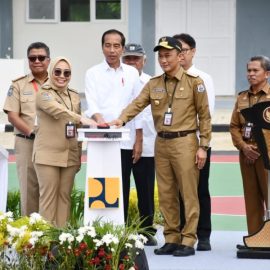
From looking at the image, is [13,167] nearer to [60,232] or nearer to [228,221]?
[228,221]

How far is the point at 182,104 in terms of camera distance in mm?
9367

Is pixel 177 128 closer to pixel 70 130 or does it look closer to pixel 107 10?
pixel 70 130

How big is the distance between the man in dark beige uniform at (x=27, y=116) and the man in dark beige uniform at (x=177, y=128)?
40.6 inches

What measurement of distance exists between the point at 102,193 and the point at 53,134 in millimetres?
764

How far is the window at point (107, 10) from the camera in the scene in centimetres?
2702

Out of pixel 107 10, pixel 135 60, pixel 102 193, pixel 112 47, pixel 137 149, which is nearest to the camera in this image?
pixel 102 193

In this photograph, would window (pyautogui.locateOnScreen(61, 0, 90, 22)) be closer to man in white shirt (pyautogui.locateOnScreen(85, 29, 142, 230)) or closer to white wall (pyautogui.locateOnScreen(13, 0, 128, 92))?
white wall (pyautogui.locateOnScreen(13, 0, 128, 92))

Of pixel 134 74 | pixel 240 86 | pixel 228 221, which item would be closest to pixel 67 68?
pixel 134 74

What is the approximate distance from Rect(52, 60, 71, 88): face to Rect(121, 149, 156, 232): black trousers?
1.03 metres

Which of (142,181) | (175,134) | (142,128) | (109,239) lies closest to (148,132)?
(142,128)

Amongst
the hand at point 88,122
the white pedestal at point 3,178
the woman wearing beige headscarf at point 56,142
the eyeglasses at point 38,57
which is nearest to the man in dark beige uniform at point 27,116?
the eyeglasses at point 38,57

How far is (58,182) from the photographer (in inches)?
380

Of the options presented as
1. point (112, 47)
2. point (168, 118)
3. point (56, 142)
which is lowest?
point (56, 142)

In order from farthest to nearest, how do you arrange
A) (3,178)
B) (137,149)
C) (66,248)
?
(3,178)
(137,149)
(66,248)
